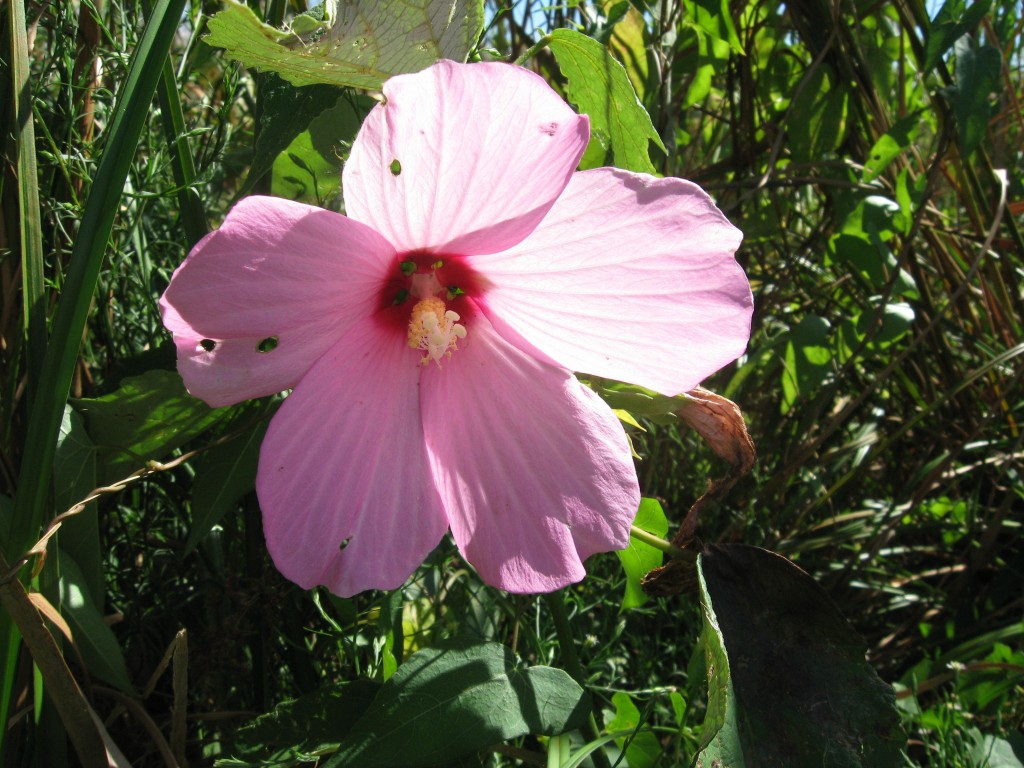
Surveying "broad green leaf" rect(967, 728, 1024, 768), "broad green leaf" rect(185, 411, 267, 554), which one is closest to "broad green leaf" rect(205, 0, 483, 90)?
"broad green leaf" rect(185, 411, 267, 554)

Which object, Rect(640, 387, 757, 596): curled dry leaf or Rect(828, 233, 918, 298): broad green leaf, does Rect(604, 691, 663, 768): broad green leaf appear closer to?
Rect(640, 387, 757, 596): curled dry leaf

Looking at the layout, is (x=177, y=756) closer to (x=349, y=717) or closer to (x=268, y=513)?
(x=349, y=717)

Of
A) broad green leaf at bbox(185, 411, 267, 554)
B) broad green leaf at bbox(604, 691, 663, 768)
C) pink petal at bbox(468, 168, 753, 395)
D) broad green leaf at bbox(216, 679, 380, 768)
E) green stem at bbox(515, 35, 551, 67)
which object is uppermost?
green stem at bbox(515, 35, 551, 67)

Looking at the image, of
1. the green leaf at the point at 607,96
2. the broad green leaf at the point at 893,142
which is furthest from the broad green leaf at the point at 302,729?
the broad green leaf at the point at 893,142

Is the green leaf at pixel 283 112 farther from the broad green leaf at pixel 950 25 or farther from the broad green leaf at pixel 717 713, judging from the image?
the broad green leaf at pixel 950 25

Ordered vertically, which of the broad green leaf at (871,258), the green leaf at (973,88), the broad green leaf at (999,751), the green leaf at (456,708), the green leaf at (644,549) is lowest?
the broad green leaf at (999,751)

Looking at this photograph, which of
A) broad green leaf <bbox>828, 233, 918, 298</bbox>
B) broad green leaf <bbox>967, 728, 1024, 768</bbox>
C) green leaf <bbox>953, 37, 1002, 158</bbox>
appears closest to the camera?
broad green leaf <bbox>967, 728, 1024, 768</bbox>

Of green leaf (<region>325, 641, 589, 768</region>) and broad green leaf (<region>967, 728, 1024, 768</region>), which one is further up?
green leaf (<region>325, 641, 589, 768</region>)

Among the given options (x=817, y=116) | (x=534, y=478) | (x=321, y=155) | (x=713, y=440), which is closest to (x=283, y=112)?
(x=321, y=155)

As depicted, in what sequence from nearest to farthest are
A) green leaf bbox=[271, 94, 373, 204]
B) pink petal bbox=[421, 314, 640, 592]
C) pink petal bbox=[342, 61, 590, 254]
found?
pink petal bbox=[342, 61, 590, 254]
pink petal bbox=[421, 314, 640, 592]
green leaf bbox=[271, 94, 373, 204]
